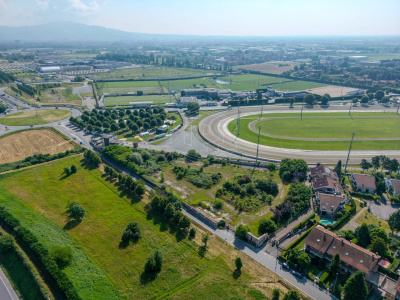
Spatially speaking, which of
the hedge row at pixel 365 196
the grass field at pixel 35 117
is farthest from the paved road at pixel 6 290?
the grass field at pixel 35 117

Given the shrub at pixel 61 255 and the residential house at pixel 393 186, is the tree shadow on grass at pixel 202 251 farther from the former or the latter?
the residential house at pixel 393 186

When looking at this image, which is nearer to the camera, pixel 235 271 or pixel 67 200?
pixel 235 271

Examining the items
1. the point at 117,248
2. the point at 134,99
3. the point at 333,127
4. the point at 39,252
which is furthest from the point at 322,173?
the point at 134,99

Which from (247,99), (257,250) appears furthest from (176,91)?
(257,250)

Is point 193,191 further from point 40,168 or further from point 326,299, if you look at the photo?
point 40,168

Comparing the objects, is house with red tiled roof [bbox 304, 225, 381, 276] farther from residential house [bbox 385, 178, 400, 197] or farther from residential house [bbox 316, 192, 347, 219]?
residential house [bbox 385, 178, 400, 197]

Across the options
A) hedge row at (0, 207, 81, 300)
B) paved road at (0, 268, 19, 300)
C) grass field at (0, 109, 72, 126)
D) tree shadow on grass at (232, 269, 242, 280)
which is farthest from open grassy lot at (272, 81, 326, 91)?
paved road at (0, 268, 19, 300)
